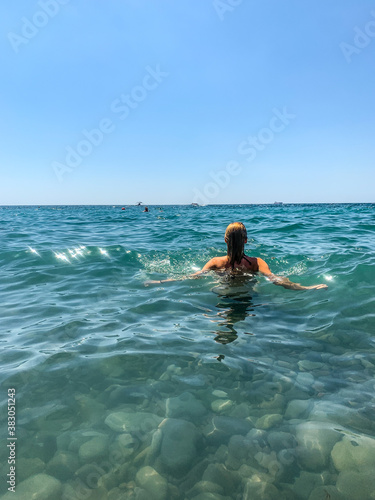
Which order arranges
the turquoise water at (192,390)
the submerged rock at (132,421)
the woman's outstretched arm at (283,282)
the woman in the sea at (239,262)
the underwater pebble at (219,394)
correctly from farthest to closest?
the woman in the sea at (239,262) < the woman's outstretched arm at (283,282) < the underwater pebble at (219,394) < the submerged rock at (132,421) < the turquoise water at (192,390)

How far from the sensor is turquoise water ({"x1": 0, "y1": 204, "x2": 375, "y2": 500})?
2221 millimetres

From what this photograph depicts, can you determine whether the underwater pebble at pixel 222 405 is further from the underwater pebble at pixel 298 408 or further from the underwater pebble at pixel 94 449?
the underwater pebble at pixel 94 449

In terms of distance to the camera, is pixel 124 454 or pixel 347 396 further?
pixel 347 396

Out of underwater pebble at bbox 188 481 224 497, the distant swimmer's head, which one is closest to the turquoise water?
underwater pebble at bbox 188 481 224 497

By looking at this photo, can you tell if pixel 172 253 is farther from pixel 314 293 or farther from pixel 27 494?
pixel 27 494

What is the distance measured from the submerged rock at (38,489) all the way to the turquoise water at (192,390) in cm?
1

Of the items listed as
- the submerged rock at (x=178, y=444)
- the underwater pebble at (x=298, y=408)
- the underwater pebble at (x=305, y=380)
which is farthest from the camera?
the underwater pebble at (x=305, y=380)

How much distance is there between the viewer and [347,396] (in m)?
2.97

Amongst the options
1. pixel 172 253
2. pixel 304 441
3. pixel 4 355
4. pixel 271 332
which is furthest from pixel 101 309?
pixel 172 253

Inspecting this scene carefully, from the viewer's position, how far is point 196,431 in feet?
8.54

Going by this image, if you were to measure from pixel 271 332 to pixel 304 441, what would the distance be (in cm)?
201

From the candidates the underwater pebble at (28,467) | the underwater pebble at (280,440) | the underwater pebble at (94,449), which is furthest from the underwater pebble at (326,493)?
the underwater pebble at (28,467)

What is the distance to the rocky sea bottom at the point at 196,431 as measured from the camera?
2.16m

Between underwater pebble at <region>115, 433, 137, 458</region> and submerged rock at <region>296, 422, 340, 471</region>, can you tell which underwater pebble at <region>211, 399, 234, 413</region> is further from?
underwater pebble at <region>115, 433, 137, 458</region>
